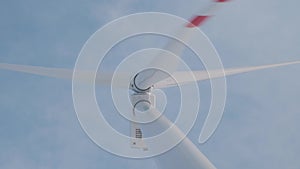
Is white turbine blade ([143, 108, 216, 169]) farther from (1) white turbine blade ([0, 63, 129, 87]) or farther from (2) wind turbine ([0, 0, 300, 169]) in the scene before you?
(1) white turbine blade ([0, 63, 129, 87])

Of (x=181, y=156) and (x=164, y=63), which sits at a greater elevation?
(x=164, y=63)

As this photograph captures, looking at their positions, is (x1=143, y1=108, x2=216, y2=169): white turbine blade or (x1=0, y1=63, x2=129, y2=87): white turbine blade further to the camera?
(x1=0, y1=63, x2=129, y2=87): white turbine blade

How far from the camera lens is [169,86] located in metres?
27.6

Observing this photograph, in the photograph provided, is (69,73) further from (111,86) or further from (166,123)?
(166,123)

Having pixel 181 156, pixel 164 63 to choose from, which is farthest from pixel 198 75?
pixel 181 156

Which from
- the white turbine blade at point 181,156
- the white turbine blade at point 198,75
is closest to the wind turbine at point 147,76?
the white turbine blade at point 198,75

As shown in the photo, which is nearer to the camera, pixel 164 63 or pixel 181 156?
pixel 181 156

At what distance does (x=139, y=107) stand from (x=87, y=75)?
3.59m

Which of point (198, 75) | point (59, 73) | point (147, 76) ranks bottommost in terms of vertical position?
point (198, 75)

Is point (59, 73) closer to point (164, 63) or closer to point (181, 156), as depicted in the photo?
point (164, 63)

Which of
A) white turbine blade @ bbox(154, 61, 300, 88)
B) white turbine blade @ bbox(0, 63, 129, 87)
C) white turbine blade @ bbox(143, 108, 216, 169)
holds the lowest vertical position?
white turbine blade @ bbox(143, 108, 216, 169)

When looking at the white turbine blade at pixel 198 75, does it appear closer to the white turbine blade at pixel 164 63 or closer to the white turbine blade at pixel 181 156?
the white turbine blade at pixel 164 63

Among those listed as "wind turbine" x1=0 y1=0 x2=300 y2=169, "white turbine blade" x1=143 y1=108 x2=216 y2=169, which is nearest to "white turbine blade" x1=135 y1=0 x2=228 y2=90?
"wind turbine" x1=0 y1=0 x2=300 y2=169

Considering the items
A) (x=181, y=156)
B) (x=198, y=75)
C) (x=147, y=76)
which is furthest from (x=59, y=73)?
(x=181, y=156)
